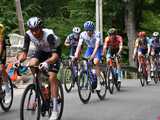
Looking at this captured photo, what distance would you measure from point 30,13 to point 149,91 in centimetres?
2609

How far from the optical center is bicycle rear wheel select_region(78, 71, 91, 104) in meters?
12.9

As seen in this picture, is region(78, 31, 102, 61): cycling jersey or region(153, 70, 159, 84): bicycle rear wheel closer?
region(78, 31, 102, 61): cycling jersey

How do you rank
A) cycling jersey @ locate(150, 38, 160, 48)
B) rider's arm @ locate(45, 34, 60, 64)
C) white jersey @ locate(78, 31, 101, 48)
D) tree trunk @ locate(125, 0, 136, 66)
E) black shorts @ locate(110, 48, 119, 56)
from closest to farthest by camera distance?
rider's arm @ locate(45, 34, 60, 64) < white jersey @ locate(78, 31, 101, 48) < black shorts @ locate(110, 48, 119, 56) < cycling jersey @ locate(150, 38, 160, 48) < tree trunk @ locate(125, 0, 136, 66)

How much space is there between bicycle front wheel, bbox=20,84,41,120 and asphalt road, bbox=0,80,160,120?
4.97 feet

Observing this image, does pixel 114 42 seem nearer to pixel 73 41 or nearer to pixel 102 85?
pixel 73 41

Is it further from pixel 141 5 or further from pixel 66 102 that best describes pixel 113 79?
pixel 141 5

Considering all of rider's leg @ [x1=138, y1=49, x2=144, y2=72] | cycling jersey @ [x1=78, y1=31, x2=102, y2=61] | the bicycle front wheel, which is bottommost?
the bicycle front wheel

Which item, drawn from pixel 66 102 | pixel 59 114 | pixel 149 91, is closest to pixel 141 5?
pixel 149 91

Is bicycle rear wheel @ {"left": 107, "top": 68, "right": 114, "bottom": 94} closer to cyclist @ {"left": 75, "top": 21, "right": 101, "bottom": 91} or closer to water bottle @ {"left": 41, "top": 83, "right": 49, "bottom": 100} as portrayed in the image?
cyclist @ {"left": 75, "top": 21, "right": 101, "bottom": 91}

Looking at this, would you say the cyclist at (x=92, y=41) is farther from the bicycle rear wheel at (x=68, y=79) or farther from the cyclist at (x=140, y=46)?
the cyclist at (x=140, y=46)

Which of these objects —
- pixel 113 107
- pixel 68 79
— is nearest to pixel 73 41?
pixel 68 79

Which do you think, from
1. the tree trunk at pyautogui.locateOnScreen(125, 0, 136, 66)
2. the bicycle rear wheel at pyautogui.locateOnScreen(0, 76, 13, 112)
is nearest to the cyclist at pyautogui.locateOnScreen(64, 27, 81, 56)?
the bicycle rear wheel at pyautogui.locateOnScreen(0, 76, 13, 112)

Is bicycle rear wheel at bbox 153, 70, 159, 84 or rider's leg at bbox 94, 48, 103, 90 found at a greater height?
rider's leg at bbox 94, 48, 103, 90

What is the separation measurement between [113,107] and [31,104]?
3.69 meters
